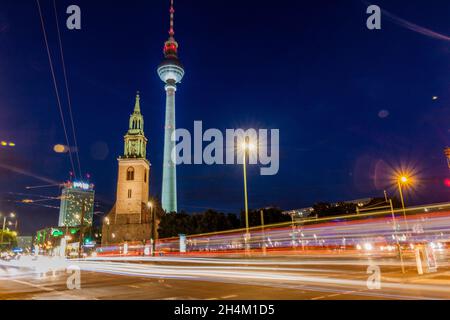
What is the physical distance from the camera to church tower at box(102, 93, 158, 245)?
97250 millimetres

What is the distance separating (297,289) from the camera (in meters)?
12.3

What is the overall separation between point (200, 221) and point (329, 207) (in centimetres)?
2993

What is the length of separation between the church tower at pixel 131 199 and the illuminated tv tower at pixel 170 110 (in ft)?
61.6

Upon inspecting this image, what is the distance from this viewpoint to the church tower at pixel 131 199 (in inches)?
3829

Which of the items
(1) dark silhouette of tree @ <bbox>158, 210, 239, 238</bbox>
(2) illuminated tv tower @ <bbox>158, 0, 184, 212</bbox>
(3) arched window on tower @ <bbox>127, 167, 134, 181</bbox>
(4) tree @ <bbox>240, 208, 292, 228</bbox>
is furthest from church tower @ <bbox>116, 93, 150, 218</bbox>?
(4) tree @ <bbox>240, 208, 292, 228</bbox>

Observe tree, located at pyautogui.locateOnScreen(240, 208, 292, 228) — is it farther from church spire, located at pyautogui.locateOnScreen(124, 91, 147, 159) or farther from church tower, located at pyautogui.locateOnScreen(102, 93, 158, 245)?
church spire, located at pyautogui.locateOnScreen(124, 91, 147, 159)

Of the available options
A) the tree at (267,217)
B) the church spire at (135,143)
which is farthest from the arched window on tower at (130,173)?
the tree at (267,217)

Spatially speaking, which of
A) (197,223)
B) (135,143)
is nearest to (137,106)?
(135,143)

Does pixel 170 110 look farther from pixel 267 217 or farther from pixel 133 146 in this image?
pixel 267 217

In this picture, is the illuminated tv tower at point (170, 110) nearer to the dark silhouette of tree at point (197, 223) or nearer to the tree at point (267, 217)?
the dark silhouette of tree at point (197, 223)

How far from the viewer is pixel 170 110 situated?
5438 inches

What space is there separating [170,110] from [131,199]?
48.8 m

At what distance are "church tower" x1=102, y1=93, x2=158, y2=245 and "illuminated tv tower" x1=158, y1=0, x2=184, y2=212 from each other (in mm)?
18782
